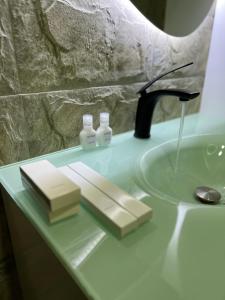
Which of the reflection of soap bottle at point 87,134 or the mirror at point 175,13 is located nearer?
the reflection of soap bottle at point 87,134

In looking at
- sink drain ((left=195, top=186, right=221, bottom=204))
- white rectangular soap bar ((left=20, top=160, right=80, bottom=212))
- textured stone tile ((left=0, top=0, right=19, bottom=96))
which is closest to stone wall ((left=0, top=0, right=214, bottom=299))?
textured stone tile ((left=0, top=0, right=19, bottom=96))

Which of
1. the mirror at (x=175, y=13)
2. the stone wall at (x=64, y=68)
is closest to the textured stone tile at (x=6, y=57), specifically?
the stone wall at (x=64, y=68)

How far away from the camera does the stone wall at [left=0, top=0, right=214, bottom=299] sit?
22.4 inches

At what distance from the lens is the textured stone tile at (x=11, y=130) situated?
587 millimetres

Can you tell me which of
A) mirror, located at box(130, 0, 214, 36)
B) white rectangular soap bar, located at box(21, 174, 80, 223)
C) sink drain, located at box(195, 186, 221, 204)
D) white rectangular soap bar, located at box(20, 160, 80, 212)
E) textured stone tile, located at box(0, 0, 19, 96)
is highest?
mirror, located at box(130, 0, 214, 36)

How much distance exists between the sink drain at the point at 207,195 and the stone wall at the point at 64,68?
37cm

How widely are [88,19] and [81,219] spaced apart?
0.56 meters

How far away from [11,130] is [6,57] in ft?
0.60

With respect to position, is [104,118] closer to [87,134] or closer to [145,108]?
[87,134]

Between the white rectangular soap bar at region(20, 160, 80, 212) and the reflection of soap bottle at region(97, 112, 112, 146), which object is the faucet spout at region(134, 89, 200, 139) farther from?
the white rectangular soap bar at region(20, 160, 80, 212)

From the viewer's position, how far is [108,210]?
0.43m

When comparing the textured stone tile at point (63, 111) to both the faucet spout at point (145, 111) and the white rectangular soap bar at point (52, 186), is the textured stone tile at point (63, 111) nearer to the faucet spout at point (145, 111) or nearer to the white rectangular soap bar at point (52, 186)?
the faucet spout at point (145, 111)

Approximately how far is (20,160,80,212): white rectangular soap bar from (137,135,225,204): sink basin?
241 mm

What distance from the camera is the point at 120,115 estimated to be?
87 cm
